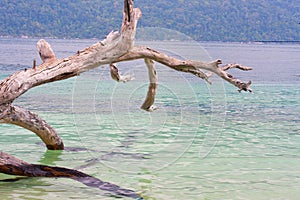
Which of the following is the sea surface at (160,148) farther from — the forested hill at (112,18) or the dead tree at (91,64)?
the forested hill at (112,18)

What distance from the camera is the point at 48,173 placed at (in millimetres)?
7590

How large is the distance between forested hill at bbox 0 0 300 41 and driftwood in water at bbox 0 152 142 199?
76755mm

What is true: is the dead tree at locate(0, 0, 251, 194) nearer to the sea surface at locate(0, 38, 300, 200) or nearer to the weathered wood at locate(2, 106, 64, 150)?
the weathered wood at locate(2, 106, 64, 150)

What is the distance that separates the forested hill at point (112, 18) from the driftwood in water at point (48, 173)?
252 ft

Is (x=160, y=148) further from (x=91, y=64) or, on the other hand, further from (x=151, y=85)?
(x=91, y=64)

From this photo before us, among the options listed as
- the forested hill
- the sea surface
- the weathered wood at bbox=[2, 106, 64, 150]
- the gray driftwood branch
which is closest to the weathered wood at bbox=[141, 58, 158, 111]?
the sea surface

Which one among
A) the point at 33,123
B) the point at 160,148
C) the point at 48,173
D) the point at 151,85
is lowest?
the point at 48,173

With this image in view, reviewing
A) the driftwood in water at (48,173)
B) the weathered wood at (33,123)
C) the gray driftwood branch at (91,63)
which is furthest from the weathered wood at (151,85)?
the driftwood in water at (48,173)

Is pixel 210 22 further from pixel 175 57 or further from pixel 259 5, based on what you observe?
pixel 175 57

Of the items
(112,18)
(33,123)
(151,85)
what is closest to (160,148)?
(151,85)

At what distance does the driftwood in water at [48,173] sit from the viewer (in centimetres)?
727

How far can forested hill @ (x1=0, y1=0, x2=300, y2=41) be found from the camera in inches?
3460

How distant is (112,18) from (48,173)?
77.0 metres

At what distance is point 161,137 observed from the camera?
1102cm
